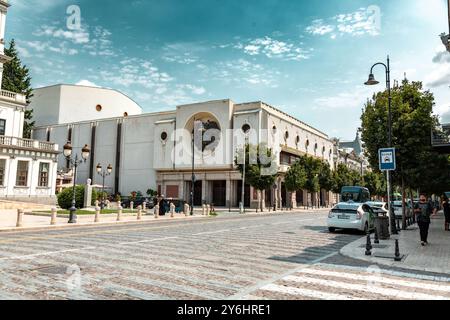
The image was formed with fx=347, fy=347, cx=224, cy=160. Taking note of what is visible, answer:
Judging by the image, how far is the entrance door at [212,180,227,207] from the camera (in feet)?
189

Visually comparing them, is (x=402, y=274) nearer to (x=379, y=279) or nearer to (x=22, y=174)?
(x=379, y=279)

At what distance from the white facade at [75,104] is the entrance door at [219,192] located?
31.1 meters

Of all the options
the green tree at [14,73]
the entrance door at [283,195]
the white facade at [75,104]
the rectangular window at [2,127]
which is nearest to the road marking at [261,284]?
the rectangular window at [2,127]

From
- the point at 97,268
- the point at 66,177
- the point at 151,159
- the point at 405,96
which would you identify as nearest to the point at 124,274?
the point at 97,268

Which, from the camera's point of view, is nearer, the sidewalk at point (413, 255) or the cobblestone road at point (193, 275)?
the cobblestone road at point (193, 275)

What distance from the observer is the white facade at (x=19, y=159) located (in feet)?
109

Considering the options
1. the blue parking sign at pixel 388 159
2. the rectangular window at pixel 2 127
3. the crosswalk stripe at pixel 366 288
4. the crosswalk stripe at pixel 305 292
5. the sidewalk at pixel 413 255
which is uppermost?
the rectangular window at pixel 2 127

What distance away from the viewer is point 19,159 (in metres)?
34.2

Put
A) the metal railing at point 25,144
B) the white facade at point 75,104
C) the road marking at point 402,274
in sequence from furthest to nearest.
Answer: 1. the white facade at point 75,104
2. the metal railing at point 25,144
3. the road marking at point 402,274

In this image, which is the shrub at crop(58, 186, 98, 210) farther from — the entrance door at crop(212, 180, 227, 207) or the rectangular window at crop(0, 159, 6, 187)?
the entrance door at crop(212, 180, 227, 207)

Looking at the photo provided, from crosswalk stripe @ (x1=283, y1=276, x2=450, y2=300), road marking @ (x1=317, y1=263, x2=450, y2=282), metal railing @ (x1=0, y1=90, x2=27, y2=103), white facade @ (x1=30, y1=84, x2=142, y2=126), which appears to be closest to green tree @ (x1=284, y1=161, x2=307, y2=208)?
metal railing @ (x1=0, y1=90, x2=27, y2=103)

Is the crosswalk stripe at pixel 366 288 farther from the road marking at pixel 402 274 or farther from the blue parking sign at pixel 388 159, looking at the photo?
the blue parking sign at pixel 388 159

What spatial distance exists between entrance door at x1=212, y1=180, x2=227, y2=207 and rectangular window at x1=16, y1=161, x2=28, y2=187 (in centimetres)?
2942
